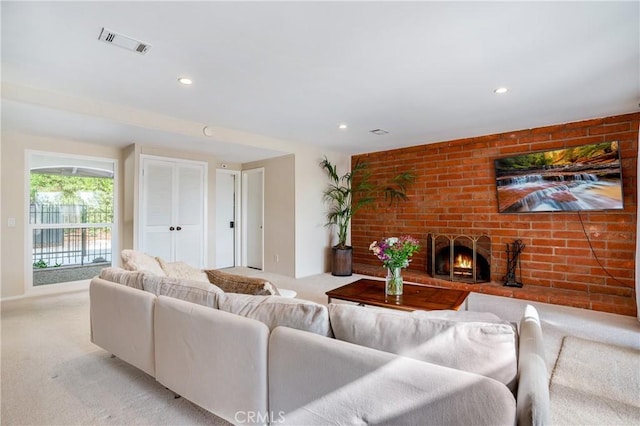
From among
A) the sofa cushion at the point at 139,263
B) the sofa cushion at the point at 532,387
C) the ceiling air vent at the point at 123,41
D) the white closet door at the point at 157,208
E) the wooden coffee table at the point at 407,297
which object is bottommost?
the wooden coffee table at the point at 407,297

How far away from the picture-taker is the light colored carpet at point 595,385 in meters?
1.76

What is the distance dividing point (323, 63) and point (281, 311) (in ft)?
6.22

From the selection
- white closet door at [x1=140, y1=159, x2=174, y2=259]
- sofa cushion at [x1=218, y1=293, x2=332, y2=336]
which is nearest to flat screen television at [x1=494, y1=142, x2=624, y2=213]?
sofa cushion at [x1=218, y1=293, x2=332, y2=336]

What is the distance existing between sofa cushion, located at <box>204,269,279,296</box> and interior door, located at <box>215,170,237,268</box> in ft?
13.1

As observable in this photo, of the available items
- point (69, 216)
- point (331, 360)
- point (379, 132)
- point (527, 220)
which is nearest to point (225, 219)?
point (69, 216)

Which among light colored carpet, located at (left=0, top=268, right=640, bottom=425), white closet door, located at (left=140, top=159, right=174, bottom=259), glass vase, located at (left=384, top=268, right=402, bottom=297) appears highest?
white closet door, located at (left=140, top=159, right=174, bottom=259)

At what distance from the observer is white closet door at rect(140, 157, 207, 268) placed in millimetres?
4691

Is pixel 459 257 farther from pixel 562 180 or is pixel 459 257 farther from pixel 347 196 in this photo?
pixel 347 196

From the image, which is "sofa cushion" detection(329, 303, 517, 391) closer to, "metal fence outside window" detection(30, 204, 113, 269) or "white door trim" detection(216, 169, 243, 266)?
"metal fence outside window" detection(30, 204, 113, 269)

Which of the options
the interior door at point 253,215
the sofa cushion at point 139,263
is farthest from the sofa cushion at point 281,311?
the interior door at point 253,215

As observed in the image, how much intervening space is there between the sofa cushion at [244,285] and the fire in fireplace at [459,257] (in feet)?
11.6

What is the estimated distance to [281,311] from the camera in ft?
4.98

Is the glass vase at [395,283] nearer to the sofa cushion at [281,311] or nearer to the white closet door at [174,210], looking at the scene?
the sofa cushion at [281,311]

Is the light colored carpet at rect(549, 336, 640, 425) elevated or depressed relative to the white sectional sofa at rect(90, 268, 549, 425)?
depressed
